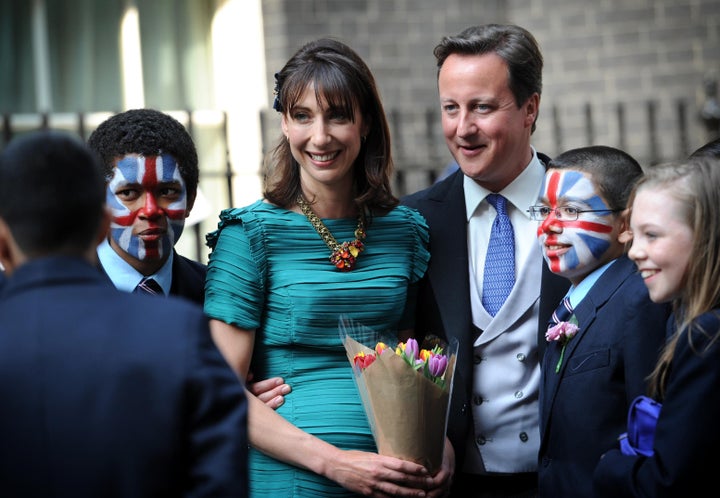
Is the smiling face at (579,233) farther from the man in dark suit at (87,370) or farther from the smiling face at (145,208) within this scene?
the man in dark suit at (87,370)

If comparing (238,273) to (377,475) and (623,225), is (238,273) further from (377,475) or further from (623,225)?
(623,225)

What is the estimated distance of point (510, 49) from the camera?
15.6 ft

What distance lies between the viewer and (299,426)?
412cm

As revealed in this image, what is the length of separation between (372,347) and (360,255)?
0.40m

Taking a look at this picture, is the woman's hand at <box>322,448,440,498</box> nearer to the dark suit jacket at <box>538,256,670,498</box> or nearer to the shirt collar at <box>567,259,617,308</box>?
the dark suit jacket at <box>538,256,670,498</box>

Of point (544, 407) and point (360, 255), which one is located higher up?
point (360, 255)

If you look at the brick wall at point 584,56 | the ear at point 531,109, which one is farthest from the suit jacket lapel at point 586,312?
the brick wall at point 584,56

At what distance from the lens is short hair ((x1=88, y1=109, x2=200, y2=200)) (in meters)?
4.31

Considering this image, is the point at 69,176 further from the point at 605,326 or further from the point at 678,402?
the point at 605,326

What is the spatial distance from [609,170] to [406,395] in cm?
116

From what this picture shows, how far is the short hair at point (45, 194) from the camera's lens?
268 centimetres


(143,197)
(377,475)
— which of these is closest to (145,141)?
(143,197)

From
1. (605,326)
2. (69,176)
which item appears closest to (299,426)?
(605,326)

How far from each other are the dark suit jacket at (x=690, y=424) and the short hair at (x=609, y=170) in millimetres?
928
